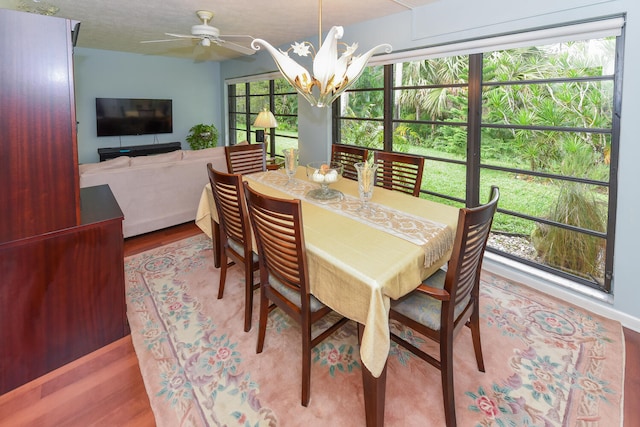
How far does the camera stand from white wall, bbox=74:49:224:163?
5.54 m

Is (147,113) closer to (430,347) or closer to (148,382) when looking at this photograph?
(148,382)

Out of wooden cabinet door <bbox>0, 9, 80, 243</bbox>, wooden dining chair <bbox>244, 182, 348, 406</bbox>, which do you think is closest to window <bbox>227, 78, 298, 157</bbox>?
wooden cabinet door <bbox>0, 9, 80, 243</bbox>

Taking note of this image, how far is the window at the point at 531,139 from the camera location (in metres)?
2.35

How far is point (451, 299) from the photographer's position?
1.38m

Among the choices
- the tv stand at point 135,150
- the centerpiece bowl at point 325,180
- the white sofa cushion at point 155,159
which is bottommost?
the centerpiece bowl at point 325,180

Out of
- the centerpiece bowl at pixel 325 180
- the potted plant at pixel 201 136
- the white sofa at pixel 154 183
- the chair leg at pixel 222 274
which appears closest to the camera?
the centerpiece bowl at pixel 325 180

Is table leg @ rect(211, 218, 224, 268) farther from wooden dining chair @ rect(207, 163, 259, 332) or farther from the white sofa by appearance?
the white sofa

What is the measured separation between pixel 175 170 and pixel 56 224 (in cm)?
201

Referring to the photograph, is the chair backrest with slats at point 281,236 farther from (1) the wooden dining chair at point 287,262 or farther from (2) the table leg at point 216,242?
(2) the table leg at point 216,242

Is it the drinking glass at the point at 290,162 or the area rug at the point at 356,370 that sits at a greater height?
the drinking glass at the point at 290,162

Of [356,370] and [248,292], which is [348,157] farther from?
[356,370]

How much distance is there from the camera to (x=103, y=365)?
1863mm

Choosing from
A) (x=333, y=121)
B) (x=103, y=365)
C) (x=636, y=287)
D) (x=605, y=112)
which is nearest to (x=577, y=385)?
(x=636, y=287)

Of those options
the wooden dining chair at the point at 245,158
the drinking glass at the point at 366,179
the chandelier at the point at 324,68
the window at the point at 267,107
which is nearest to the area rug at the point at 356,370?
the drinking glass at the point at 366,179
